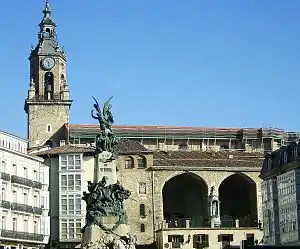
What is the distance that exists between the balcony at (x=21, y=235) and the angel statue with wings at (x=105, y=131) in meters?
26.4

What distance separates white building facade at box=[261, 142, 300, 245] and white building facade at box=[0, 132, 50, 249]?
2632 centimetres

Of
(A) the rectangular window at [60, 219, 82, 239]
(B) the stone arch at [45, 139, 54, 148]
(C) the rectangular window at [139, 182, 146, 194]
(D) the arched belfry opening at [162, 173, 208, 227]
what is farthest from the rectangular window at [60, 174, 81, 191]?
(B) the stone arch at [45, 139, 54, 148]

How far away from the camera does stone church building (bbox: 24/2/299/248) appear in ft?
310

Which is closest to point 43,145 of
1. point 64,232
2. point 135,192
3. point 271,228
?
point 135,192

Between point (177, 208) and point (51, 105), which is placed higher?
point (51, 105)

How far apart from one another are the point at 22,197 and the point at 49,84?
121 ft

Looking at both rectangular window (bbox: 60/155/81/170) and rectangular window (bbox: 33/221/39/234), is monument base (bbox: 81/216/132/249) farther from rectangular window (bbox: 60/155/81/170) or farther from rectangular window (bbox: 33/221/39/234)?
rectangular window (bbox: 60/155/81/170)

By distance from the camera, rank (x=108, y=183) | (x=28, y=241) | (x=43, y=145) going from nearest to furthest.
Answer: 1. (x=108, y=183)
2. (x=28, y=241)
3. (x=43, y=145)

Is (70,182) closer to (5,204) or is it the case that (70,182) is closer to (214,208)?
(5,204)

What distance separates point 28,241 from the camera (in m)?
85.5

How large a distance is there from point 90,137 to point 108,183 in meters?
61.4

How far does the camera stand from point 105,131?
58.3 metres

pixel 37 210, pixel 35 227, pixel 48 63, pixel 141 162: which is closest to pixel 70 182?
pixel 37 210

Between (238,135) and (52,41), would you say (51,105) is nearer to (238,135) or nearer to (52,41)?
(52,41)
